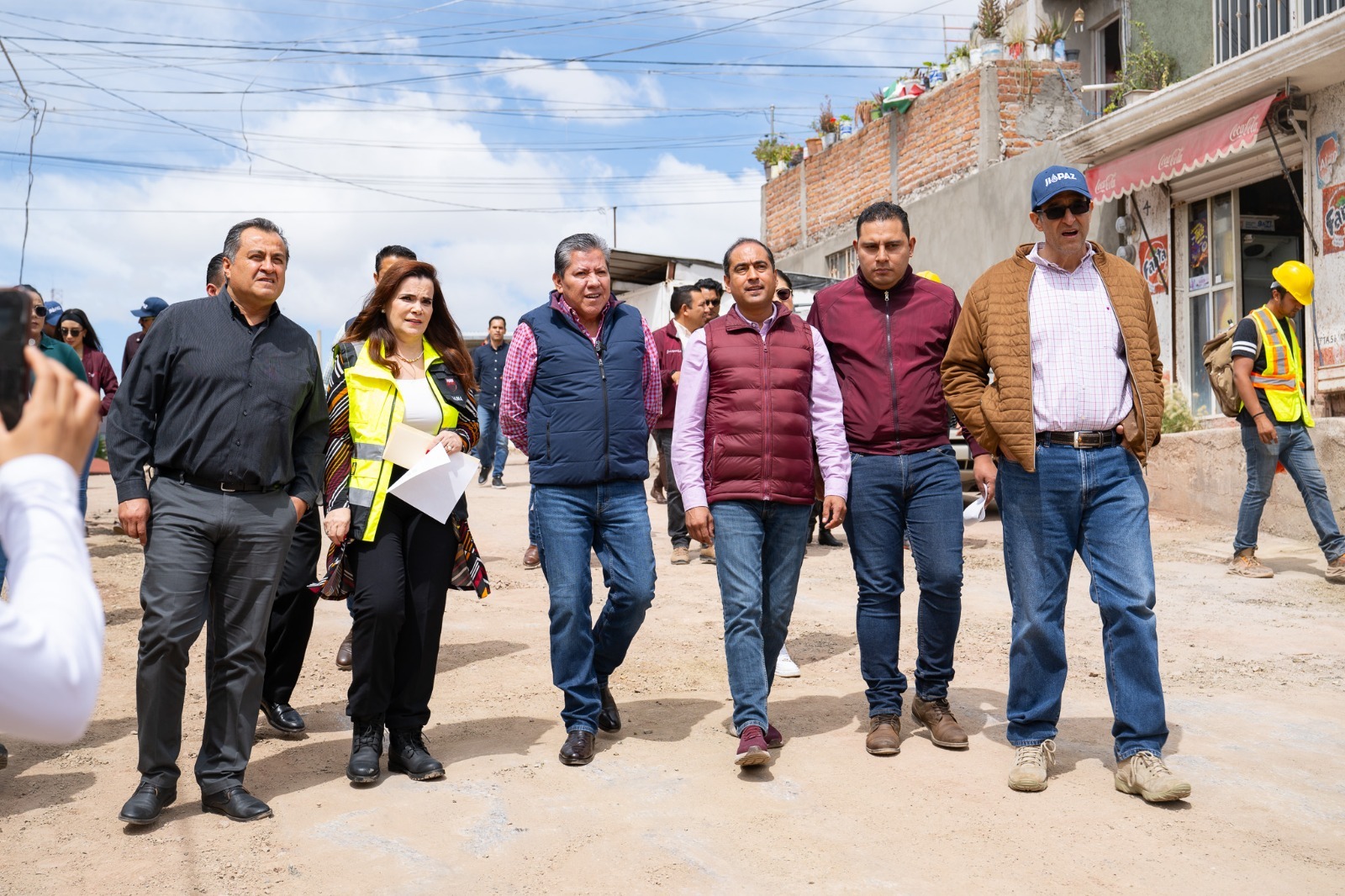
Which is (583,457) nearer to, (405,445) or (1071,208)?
(405,445)

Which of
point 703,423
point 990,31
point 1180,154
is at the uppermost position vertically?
point 990,31

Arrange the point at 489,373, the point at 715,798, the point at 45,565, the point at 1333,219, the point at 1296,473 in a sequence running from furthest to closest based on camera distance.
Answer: the point at 489,373, the point at 1333,219, the point at 1296,473, the point at 715,798, the point at 45,565

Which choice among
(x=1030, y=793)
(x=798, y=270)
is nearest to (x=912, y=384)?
(x=1030, y=793)

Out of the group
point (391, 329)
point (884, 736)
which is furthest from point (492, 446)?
point (884, 736)

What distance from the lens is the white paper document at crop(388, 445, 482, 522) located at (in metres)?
4.83

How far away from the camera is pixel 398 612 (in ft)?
15.8

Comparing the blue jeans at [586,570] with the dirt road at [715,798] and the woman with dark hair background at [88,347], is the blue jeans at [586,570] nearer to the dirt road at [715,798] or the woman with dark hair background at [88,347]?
the dirt road at [715,798]

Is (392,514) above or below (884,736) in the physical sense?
above

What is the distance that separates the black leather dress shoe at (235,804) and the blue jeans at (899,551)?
2520mm

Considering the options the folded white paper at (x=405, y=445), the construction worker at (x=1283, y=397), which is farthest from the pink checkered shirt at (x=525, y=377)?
the construction worker at (x=1283, y=397)

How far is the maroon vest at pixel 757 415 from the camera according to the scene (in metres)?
5.04

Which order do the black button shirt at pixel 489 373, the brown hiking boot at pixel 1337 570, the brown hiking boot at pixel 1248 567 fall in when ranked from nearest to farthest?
the brown hiking boot at pixel 1337 570 < the brown hiking boot at pixel 1248 567 < the black button shirt at pixel 489 373

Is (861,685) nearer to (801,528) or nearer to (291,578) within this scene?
(801,528)

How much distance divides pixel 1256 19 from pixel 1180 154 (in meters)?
2.27
